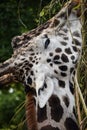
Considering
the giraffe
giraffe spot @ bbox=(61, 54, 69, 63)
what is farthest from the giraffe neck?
giraffe spot @ bbox=(61, 54, 69, 63)

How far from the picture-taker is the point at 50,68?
2.94 meters

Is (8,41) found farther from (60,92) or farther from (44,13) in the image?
(60,92)

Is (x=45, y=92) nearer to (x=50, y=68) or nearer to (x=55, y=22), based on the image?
(x=50, y=68)

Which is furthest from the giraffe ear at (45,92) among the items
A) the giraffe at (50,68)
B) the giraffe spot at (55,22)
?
the giraffe spot at (55,22)

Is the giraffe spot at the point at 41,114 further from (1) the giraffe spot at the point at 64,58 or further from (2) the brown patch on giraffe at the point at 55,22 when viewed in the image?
(2) the brown patch on giraffe at the point at 55,22

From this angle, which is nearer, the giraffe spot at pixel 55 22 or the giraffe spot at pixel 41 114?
the giraffe spot at pixel 41 114

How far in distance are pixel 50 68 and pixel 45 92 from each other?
11 centimetres

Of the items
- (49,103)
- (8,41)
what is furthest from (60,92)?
(8,41)

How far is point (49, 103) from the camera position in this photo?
2.91 meters

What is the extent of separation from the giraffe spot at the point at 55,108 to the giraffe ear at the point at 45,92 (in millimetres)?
31

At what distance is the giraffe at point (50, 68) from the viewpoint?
2.91 m

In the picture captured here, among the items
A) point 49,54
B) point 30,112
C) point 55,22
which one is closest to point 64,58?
point 49,54

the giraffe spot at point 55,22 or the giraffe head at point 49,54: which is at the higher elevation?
the giraffe spot at point 55,22

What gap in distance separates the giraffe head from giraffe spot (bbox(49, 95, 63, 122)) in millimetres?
57
